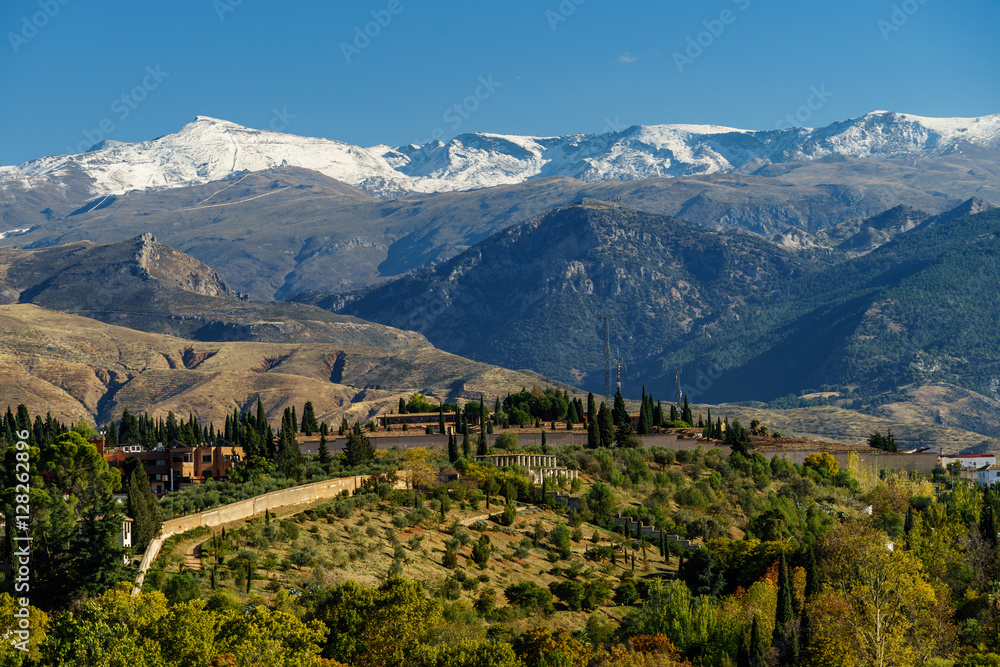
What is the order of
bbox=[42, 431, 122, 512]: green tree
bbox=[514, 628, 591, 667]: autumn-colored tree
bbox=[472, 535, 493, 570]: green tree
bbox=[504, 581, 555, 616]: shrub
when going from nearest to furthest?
bbox=[514, 628, 591, 667]: autumn-colored tree → bbox=[504, 581, 555, 616]: shrub → bbox=[472, 535, 493, 570]: green tree → bbox=[42, 431, 122, 512]: green tree

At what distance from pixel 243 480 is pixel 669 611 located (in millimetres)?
45050

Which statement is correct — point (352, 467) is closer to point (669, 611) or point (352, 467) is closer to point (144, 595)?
point (669, 611)

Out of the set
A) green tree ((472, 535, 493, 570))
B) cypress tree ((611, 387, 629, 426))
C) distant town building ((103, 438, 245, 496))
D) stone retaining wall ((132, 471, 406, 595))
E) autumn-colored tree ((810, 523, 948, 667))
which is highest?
cypress tree ((611, 387, 629, 426))

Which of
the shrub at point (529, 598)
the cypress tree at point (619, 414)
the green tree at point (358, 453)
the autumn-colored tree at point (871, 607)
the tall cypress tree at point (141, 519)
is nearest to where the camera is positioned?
the tall cypress tree at point (141, 519)

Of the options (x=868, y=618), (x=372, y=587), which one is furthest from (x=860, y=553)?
(x=372, y=587)

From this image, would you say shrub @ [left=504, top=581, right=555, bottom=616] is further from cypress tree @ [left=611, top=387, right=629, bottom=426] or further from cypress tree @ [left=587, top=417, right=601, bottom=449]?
cypress tree @ [left=611, top=387, right=629, bottom=426]

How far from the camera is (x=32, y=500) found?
93000mm

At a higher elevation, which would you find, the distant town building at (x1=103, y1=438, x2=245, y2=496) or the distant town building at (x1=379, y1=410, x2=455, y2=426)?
the distant town building at (x1=379, y1=410, x2=455, y2=426)

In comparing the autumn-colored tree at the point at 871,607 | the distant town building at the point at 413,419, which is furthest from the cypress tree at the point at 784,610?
the distant town building at the point at 413,419

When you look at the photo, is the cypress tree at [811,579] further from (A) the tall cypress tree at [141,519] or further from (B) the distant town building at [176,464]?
(B) the distant town building at [176,464]

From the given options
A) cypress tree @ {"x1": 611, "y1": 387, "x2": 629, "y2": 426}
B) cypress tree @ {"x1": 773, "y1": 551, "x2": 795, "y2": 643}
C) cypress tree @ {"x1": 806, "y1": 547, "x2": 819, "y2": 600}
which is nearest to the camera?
cypress tree @ {"x1": 773, "y1": 551, "x2": 795, "y2": 643}

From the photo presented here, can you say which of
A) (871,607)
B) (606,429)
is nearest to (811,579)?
(871,607)

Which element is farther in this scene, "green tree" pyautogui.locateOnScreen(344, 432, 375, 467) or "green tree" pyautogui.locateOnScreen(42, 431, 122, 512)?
"green tree" pyautogui.locateOnScreen(344, 432, 375, 467)

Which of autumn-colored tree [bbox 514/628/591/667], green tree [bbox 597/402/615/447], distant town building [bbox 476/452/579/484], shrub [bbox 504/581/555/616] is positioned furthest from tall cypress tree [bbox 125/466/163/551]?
green tree [bbox 597/402/615/447]
